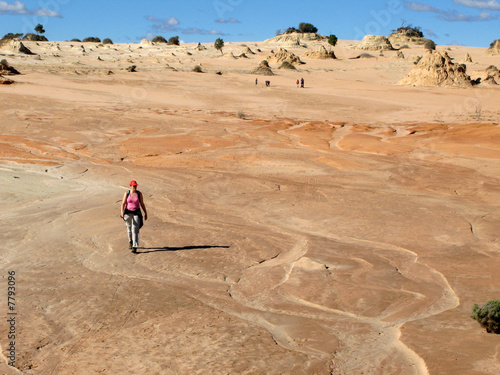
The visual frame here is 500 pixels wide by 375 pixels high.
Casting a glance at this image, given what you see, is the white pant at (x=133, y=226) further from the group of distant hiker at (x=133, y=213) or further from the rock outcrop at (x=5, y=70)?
the rock outcrop at (x=5, y=70)

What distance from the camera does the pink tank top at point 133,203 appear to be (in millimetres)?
8422

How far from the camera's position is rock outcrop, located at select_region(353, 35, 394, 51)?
222 feet

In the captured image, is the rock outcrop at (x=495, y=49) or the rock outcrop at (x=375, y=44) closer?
the rock outcrop at (x=495, y=49)

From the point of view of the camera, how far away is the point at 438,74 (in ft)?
127

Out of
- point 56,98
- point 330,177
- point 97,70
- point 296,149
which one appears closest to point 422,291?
point 330,177

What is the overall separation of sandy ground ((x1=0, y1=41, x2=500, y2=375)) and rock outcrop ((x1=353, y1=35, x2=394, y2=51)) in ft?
149

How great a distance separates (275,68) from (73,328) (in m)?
45.8

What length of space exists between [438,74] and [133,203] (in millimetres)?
34495

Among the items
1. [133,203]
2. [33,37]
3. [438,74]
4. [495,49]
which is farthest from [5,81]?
[495,49]

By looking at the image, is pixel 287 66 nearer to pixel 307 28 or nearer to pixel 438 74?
pixel 438 74

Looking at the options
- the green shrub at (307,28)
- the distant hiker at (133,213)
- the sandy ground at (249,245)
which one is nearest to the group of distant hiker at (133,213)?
the distant hiker at (133,213)

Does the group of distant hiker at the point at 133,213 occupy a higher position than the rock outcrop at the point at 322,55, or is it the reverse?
the rock outcrop at the point at 322,55

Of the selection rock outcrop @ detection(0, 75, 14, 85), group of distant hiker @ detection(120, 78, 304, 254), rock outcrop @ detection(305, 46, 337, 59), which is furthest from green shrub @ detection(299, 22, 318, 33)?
group of distant hiker @ detection(120, 78, 304, 254)

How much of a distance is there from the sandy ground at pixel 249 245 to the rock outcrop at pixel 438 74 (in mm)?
15002
